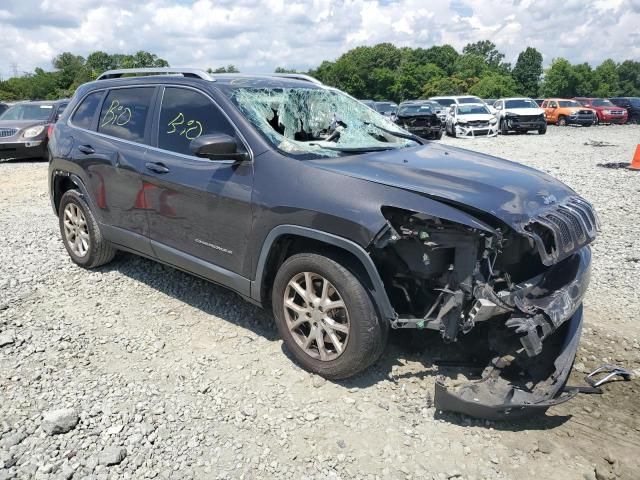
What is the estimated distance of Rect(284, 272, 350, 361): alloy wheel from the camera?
3.36m

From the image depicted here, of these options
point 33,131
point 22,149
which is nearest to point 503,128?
point 33,131

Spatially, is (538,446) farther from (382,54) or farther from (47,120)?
(382,54)

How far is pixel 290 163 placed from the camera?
139 inches

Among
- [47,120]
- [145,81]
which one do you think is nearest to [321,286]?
[145,81]

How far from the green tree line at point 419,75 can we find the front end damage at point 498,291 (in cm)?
6064

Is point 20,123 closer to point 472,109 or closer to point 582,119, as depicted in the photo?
point 472,109

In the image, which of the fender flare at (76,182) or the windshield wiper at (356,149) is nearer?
the windshield wiper at (356,149)

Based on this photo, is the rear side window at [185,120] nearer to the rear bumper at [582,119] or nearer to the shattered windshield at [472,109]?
the shattered windshield at [472,109]

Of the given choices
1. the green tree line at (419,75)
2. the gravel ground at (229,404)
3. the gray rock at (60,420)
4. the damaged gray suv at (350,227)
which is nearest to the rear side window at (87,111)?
the damaged gray suv at (350,227)

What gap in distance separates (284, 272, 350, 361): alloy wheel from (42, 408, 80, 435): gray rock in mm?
1411

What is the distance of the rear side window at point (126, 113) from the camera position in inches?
179

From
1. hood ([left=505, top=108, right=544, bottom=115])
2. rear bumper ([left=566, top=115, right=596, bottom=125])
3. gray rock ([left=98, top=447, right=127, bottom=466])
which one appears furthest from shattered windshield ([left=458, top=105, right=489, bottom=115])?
gray rock ([left=98, top=447, right=127, bottom=466])

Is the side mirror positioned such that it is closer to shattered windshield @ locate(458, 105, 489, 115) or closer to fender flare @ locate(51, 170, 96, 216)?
fender flare @ locate(51, 170, 96, 216)

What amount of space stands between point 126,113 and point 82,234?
142 centimetres
